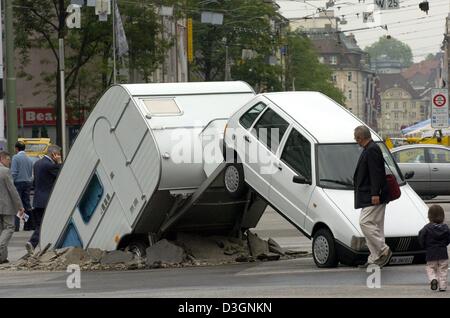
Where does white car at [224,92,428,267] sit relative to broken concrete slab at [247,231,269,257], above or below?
above

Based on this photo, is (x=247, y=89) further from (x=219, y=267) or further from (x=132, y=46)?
(x=132, y=46)

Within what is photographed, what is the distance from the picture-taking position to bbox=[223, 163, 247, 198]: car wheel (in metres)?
16.9

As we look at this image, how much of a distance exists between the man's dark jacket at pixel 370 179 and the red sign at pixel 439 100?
3089 cm

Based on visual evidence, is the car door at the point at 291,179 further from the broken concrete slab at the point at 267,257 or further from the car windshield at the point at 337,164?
the broken concrete slab at the point at 267,257

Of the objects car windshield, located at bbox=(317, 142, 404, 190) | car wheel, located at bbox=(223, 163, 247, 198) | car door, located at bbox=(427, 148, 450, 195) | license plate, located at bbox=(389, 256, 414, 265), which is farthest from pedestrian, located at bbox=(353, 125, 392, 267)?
car door, located at bbox=(427, 148, 450, 195)

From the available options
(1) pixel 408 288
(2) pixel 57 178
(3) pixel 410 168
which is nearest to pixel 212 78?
(3) pixel 410 168

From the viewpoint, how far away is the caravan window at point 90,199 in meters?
18.1

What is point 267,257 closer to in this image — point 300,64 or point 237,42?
point 237,42

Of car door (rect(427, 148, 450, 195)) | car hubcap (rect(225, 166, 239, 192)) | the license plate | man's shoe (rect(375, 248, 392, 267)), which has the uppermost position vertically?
car hubcap (rect(225, 166, 239, 192))

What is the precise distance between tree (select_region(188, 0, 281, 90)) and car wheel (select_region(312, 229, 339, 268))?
61.8m

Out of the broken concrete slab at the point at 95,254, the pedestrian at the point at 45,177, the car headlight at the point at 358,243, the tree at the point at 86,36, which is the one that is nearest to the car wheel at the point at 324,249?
the car headlight at the point at 358,243

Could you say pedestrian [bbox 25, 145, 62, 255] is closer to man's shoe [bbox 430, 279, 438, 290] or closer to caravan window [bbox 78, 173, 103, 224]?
caravan window [bbox 78, 173, 103, 224]

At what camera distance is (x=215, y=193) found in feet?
56.6

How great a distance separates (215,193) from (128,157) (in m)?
1.34
